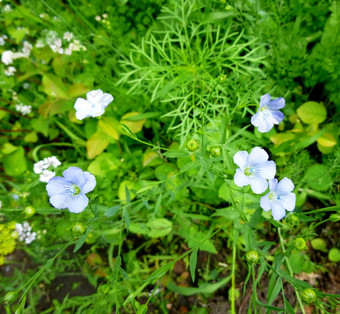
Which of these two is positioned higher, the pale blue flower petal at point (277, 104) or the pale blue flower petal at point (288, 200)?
the pale blue flower petal at point (277, 104)

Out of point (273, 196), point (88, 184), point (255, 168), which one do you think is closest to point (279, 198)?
point (273, 196)

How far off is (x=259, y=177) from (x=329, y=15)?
155cm

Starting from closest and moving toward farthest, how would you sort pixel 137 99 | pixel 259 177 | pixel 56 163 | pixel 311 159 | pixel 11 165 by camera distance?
1. pixel 259 177
2. pixel 56 163
3. pixel 311 159
4. pixel 137 99
5. pixel 11 165

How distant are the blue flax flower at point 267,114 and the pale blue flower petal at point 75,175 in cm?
67

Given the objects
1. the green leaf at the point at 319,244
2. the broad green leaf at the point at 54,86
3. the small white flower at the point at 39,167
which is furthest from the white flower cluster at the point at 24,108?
the green leaf at the point at 319,244

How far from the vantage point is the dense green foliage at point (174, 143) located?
1.61 meters

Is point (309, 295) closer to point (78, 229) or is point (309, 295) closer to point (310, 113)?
point (78, 229)

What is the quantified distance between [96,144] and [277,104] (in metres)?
1.17

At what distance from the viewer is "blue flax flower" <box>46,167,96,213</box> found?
992mm

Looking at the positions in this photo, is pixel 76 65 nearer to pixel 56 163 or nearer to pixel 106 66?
pixel 106 66

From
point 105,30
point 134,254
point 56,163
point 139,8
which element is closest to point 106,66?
point 105,30

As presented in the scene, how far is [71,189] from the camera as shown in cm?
105

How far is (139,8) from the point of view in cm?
204

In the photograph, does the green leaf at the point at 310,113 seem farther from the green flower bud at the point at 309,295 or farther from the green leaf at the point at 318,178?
the green flower bud at the point at 309,295
